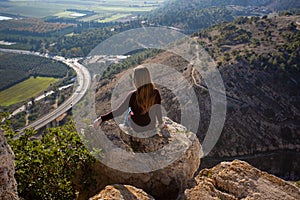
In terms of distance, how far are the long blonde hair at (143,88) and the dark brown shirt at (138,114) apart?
0.34ft

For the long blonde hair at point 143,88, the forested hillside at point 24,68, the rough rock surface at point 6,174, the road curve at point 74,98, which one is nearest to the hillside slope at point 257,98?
the road curve at point 74,98

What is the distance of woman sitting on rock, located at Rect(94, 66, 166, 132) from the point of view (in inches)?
253

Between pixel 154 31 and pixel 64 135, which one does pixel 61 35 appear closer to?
pixel 154 31

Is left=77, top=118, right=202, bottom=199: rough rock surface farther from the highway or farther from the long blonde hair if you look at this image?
the highway

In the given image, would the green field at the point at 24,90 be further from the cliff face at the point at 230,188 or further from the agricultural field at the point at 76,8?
the cliff face at the point at 230,188

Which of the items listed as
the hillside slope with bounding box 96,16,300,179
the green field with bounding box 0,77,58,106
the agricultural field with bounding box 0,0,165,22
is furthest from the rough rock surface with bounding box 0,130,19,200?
the agricultural field with bounding box 0,0,165,22

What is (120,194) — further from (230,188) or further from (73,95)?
(73,95)

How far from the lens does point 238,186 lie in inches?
239

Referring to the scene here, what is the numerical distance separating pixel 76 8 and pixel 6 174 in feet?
615

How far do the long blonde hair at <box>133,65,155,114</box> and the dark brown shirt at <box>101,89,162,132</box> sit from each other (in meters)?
0.10

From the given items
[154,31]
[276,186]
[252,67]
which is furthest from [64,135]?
[154,31]

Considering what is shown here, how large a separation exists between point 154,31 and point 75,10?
4053 inches

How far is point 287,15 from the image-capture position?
60250 mm

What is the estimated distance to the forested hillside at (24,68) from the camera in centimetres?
8106
